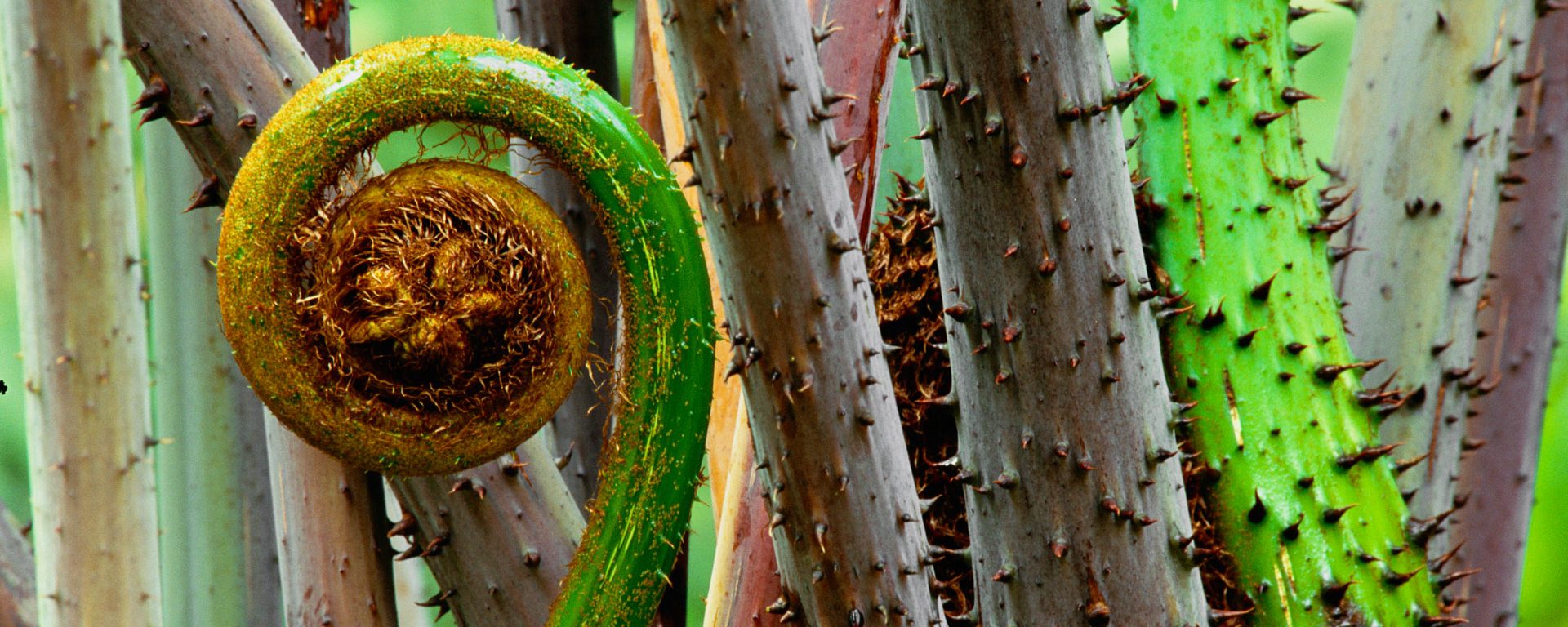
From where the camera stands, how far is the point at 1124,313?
478 mm

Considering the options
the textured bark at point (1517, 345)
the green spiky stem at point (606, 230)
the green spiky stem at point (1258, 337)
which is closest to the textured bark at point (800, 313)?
the green spiky stem at point (606, 230)

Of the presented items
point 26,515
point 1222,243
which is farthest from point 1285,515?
point 26,515

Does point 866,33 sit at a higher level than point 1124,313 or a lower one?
higher

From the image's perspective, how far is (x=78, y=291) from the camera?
1.37 ft

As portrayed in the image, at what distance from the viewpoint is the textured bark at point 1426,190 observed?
2.58 feet

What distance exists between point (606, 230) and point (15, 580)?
1.67 ft

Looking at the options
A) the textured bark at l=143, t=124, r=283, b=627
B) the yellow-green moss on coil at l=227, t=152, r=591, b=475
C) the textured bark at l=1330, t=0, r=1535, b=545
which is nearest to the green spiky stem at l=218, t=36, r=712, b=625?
the yellow-green moss on coil at l=227, t=152, r=591, b=475

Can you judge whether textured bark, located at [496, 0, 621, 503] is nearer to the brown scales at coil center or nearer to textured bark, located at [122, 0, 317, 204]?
textured bark, located at [122, 0, 317, 204]

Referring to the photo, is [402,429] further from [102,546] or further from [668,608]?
[668,608]

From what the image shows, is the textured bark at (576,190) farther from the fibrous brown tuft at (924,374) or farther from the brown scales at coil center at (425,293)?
the brown scales at coil center at (425,293)

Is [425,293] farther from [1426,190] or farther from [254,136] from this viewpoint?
[1426,190]

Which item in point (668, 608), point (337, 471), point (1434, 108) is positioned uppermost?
point (1434, 108)

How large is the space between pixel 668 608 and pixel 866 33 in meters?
0.34

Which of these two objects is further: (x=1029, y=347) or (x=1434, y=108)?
(x=1434, y=108)
